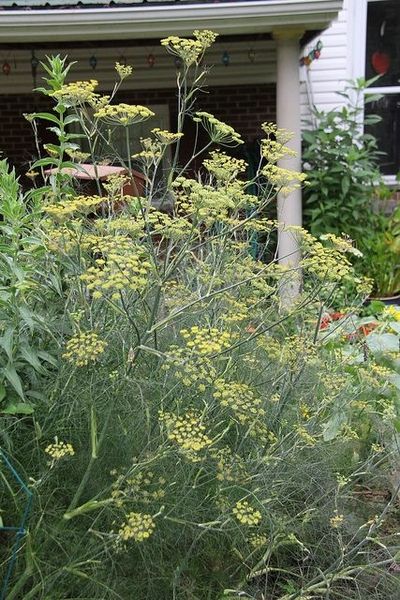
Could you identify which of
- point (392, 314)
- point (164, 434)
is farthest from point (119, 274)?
point (392, 314)

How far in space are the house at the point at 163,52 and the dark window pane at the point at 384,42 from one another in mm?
1237

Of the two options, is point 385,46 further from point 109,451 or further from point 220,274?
point 109,451

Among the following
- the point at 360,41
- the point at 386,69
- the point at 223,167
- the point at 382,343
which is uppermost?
the point at 360,41

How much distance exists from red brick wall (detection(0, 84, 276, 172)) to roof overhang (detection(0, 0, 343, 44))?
7.67ft

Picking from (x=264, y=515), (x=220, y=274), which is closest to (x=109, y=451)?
(x=264, y=515)

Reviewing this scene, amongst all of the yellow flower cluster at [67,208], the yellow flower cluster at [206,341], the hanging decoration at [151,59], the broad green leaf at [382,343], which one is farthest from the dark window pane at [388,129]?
the yellow flower cluster at [206,341]

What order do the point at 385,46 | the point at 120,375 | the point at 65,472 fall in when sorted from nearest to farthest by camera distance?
the point at 120,375 → the point at 65,472 → the point at 385,46

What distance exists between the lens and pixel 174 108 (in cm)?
816

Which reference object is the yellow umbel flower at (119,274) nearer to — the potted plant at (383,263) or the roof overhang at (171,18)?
the roof overhang at (171,18)

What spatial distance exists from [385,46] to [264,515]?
680 centimetres

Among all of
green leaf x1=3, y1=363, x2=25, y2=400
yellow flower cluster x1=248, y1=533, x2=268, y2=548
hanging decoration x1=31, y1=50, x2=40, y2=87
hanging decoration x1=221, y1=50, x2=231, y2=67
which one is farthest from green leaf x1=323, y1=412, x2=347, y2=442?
hanging decoration x1=31, y1=50, x2=40, y2=87

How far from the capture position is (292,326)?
11.2 ft

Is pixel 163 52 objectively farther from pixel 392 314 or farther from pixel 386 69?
pixel 392 314

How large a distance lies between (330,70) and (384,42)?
0.71 meters
